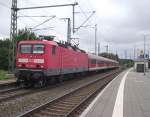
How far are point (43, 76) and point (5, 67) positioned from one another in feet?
105

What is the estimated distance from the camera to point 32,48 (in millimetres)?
21750

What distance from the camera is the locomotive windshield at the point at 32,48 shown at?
21.5 metres

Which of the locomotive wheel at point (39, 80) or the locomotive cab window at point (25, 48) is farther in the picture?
the locomotive cab window at point (25, 48)

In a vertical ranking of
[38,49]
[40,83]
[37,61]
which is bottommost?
[40,83]

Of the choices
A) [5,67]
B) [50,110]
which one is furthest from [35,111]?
[5,67]

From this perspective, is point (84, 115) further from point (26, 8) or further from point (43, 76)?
point (26, 8)

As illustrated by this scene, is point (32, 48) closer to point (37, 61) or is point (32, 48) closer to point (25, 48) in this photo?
point (25, 48)

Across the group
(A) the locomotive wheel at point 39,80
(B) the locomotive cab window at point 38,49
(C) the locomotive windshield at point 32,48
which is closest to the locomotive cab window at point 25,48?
(C) the locomotive windshield at point 32,48

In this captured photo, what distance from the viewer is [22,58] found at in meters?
21.7

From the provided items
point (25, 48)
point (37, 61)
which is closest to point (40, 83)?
point (37, 61)

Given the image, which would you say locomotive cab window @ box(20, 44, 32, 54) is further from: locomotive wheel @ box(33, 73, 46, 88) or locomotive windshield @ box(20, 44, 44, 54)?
locomotive wheel @ box(33, 73, 46, 88)

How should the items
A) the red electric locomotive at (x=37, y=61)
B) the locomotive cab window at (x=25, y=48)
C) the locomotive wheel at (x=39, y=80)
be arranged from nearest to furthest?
the locomotive wheel at (x=39, y=80) < the red electric locomotive at (x=37, y=61) < the locomotive cab window at (x=25, y=48)

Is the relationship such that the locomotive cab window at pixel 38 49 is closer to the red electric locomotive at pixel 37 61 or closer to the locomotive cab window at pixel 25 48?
the red electric locomotive at pixel 37 61

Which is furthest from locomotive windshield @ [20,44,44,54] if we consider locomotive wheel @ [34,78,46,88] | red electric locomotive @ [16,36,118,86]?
locomotive wheel @ [34,78,46,88]
